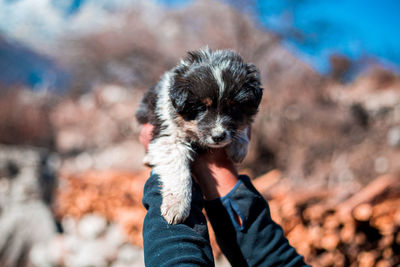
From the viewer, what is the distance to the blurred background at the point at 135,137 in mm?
4297

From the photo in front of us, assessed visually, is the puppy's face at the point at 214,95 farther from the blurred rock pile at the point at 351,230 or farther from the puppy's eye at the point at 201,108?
the blurred rock pile at the point at 351,230

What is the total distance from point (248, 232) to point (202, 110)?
94 centimetres

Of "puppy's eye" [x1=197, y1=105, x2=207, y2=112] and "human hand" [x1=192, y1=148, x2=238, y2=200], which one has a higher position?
"puppy's eye" [x1=197, y1=105, x2=207, y2=112]

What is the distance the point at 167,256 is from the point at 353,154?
30.4 ft

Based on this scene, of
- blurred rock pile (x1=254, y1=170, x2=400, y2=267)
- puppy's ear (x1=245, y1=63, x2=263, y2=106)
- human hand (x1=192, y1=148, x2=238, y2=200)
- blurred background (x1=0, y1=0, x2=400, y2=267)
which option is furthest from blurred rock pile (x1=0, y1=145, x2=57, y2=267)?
puppy's ear (x1=245, y1=63, x2=263, y2=106)

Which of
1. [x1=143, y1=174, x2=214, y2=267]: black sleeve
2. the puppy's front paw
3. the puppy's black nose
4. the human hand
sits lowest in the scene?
[x1=143, y1=174, x2=214, y2=267]: black sleeve

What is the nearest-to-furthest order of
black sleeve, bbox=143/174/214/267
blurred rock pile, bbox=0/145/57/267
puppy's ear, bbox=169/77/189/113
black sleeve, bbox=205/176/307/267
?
black sleeve, bbox=143/174/214/267
black sleeve, bbox=205/176/307/267
puppy's ear, bbox=169/77/189/113
blurred rock pile, bbox=0/145/57/267

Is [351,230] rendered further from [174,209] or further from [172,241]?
[172,241]

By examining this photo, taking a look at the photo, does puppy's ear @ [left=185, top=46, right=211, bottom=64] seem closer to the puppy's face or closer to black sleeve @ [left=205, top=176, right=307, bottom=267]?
the puppy's face

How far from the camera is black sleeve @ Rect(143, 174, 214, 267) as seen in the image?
4.02 feet

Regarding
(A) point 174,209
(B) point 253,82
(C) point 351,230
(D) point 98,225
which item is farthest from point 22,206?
(C) point 351,230

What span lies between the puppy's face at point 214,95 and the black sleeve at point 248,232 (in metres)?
0.49

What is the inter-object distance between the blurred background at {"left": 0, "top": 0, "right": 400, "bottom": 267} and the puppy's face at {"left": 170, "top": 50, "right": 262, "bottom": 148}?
122 cm

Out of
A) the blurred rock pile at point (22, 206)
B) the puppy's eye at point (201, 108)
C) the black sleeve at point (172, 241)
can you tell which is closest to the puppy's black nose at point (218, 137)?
the puppy's eye at point (201, 108)
